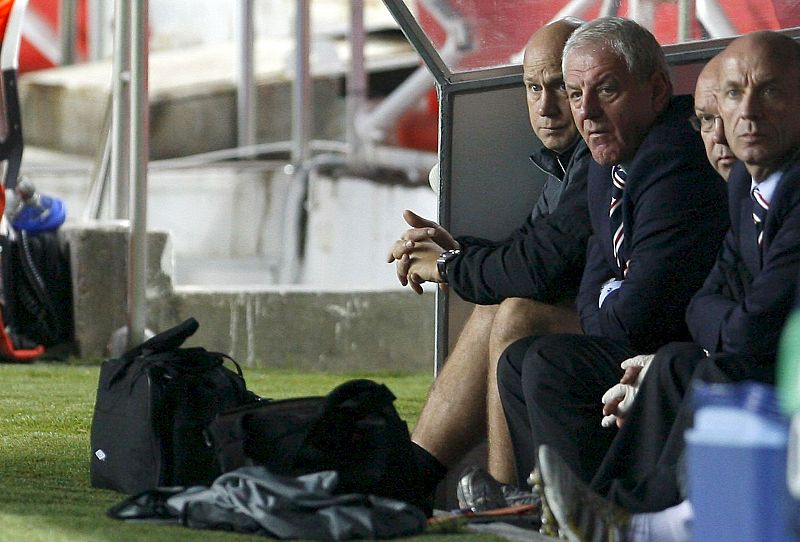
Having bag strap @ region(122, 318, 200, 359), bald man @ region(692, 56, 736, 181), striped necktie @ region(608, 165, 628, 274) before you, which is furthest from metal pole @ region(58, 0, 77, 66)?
bald man @ region(692, 56, 736, 181)

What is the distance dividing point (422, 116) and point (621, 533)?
11996mm

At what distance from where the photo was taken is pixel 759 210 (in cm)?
275

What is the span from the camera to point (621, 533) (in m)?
2.69

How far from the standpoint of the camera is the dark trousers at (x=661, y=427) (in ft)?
8.77

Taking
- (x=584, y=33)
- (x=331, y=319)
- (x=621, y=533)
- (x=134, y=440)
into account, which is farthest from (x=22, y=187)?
(x=621, y=533)

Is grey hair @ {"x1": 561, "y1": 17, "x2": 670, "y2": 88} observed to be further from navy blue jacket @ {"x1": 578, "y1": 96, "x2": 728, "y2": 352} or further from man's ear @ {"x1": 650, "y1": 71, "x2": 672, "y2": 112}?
navy blue jacket @ {"x1": 578, "y1": 96, "x2": 728, "y2": 352}

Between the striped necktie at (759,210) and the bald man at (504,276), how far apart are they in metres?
0.60

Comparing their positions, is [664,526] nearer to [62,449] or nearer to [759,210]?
[759,210]

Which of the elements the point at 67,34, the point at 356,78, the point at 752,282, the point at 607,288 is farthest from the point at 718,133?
the point at 67,34

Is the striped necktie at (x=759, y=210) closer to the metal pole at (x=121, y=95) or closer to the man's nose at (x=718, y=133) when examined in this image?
the man's nose at (x=718, y=133)

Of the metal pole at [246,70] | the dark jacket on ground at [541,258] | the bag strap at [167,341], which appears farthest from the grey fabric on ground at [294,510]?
the metal pole at [246,70]

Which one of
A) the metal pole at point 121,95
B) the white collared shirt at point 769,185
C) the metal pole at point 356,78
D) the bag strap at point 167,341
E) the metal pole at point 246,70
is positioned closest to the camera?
the white collared shirt at point 769,185

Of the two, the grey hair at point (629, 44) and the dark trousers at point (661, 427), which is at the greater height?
the grey hair at point (629, 44)

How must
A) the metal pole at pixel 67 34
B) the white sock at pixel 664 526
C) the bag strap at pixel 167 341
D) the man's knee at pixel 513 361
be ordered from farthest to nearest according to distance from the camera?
the metal pole at pixel 67 34 < the bag strap at pixel 167 341 < the man's knee at pixel 513 361 < the white sock at pixel 664 526
